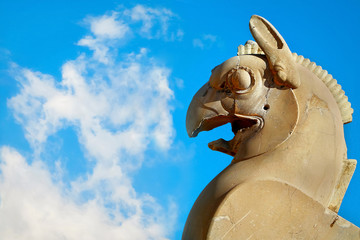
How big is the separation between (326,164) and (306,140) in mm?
253

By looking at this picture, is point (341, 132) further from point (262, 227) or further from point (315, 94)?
point (262, 227)

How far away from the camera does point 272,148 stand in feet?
11.6

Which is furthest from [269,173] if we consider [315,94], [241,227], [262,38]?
[262,38]

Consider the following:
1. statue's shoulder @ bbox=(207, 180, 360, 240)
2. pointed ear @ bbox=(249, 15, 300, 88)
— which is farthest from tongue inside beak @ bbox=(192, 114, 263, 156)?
statue's shoulder @ bbox=(207, 180, 360, 240)

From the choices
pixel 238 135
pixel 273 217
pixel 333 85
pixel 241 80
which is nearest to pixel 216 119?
pixel 238 135

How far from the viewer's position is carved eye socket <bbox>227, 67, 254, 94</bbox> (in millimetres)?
3719

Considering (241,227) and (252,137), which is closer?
(241,227)

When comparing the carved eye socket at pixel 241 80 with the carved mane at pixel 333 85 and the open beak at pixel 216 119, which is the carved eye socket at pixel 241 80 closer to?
the open beak at pixel 216 119

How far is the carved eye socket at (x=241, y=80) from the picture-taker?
3.72 meters

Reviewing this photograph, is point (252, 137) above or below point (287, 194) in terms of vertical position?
above

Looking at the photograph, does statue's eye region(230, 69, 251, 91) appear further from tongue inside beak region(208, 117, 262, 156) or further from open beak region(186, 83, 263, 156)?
tongue inside beak region(208, 117, 262, 156)

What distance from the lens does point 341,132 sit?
152 inches

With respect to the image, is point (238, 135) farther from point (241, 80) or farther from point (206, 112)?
point (241, 80)

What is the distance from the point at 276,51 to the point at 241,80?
380 mm
